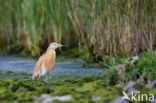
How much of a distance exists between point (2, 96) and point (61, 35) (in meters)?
5.56

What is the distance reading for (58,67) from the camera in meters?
7.76

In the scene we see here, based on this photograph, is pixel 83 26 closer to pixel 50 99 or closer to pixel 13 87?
pixel 13 87

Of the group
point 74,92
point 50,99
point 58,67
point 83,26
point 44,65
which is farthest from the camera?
point 83,26

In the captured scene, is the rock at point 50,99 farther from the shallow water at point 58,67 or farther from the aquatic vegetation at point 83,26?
the shallow water at point 58,67

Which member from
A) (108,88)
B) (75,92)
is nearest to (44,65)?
(75,92)

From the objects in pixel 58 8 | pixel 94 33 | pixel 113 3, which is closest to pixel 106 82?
pixel 113 3

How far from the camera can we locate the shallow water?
22.1 ft

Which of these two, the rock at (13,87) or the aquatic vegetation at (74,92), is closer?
the aquatic vegetation at (74,92)

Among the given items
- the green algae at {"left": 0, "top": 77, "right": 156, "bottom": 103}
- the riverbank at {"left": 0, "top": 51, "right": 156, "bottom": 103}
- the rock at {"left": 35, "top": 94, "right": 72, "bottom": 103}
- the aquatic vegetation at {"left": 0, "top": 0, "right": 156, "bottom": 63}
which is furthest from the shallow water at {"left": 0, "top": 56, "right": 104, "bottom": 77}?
the rock at {"left": 35, "top": 94, "right": 72, "bottom": 103}

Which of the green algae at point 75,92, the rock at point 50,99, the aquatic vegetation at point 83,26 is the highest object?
the aquatic vegetation at point 83,26

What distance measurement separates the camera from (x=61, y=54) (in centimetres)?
995

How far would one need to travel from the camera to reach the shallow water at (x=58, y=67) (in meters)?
6.72

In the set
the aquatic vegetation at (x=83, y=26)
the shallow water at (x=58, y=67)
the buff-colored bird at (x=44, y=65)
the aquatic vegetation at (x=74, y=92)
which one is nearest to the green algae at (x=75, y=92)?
the aquatic vegetation at (x=74, y=92)

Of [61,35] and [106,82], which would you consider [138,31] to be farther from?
[61,35]
